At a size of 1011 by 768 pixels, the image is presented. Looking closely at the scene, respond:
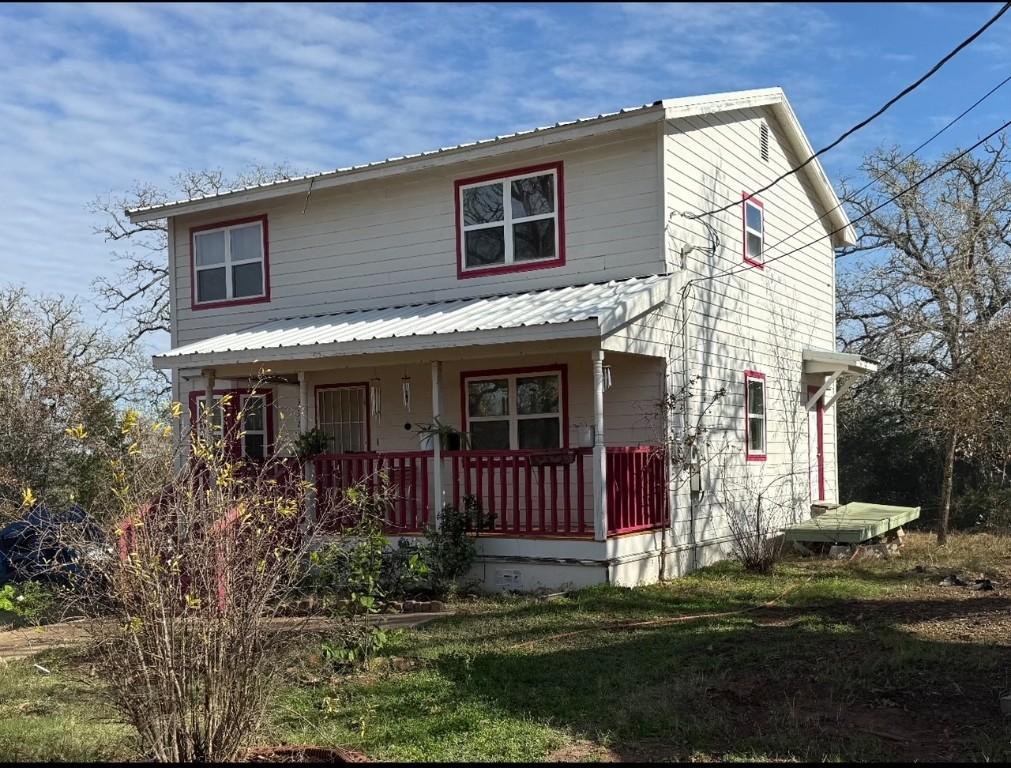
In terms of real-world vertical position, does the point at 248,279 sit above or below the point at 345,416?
above

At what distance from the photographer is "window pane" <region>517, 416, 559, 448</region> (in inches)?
490

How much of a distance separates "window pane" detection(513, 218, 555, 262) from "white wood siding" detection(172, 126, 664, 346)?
24cm

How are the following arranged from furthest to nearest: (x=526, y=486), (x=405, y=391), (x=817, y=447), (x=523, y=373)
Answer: (x=817, y=447)
(x=405, y=391)
(x=523, y=373)
(x=526, y=486)

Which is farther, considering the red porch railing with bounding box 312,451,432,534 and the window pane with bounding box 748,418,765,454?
the window pane with bounding box 748,418,765,454

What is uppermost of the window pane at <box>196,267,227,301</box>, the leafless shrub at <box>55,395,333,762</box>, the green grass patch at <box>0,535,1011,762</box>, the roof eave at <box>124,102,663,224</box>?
the roof eave at <box>124,102,663,224</box>

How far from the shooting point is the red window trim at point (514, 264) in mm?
12266

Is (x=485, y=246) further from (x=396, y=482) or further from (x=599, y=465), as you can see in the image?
(x=599, y=465)

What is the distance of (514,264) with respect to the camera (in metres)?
12.6

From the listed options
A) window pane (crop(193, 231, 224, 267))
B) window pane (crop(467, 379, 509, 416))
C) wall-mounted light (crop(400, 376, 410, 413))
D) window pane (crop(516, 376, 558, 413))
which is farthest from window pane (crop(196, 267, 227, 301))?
window pane (crop(516, 376, 558, 413))

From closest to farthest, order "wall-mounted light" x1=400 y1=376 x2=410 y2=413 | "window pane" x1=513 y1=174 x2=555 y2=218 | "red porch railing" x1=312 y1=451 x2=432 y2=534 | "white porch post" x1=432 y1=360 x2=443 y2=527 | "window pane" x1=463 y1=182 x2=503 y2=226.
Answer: "white porch post" x1=432 y1=360 x2=443 y2=527 < "red porch railing" x1=312 y1=451 x2=432 y2=534 < "window pane" x1=513 y1=174 x2=555 y2=218 < "window pane" x1=463 y1=182 x2=503 y2=226 < "wall-mounted light" x1=400 y1=376 x2=410 y2=413

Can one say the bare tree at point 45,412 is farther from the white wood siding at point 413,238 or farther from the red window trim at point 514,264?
the red window trim at point 514,264

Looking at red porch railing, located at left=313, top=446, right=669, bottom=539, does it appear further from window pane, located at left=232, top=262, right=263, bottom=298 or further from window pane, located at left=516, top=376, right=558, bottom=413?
window pane, located at left=232, top=262, right=263, bottom=298

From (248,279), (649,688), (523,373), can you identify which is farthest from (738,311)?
(649,688)

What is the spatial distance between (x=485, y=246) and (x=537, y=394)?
223 centimetres
